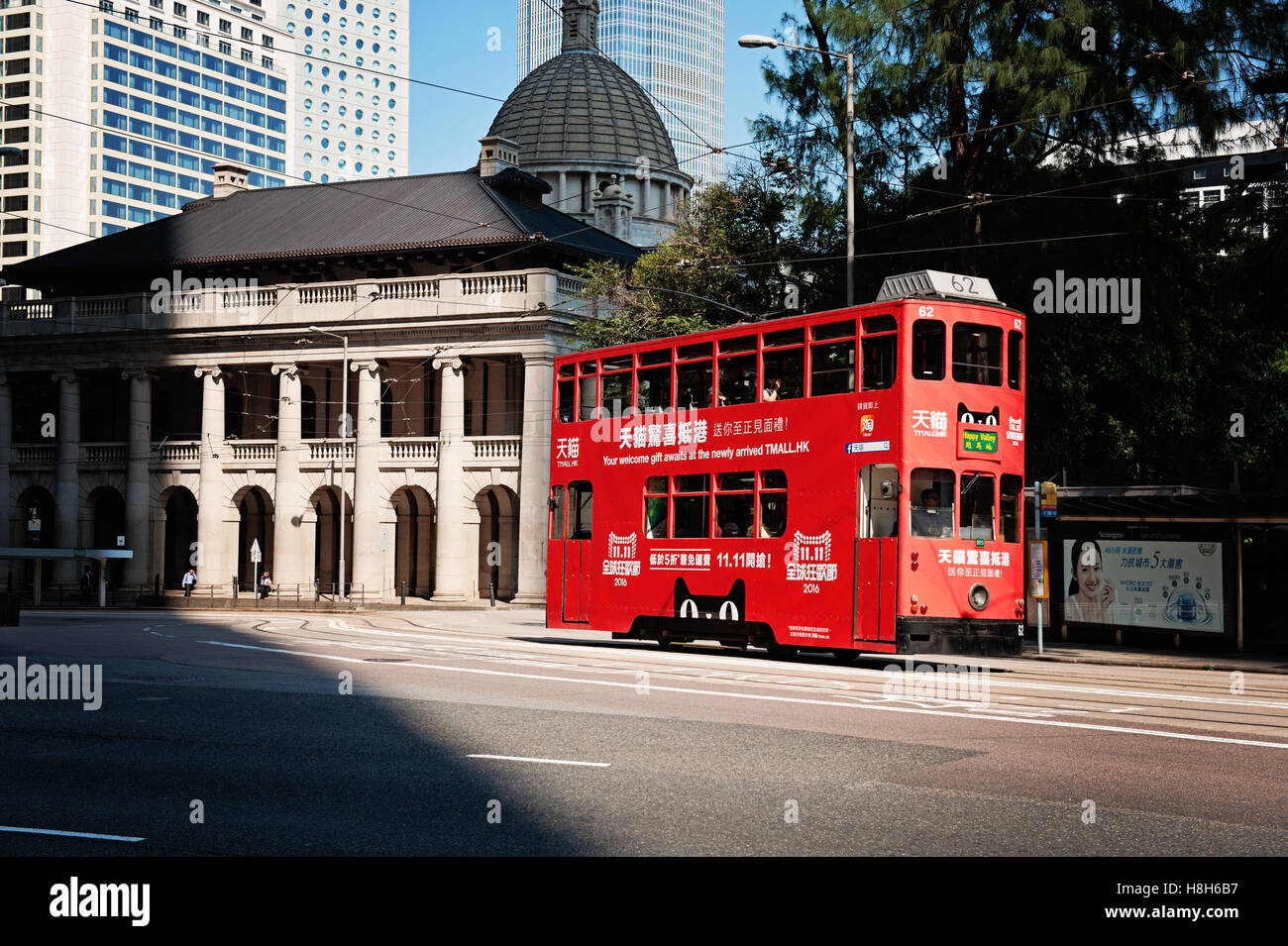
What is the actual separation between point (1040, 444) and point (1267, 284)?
474 inches

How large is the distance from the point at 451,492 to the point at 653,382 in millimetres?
31530

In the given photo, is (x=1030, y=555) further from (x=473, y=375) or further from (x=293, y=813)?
(x=473, y=375)

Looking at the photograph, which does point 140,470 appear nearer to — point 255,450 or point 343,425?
point 255,450

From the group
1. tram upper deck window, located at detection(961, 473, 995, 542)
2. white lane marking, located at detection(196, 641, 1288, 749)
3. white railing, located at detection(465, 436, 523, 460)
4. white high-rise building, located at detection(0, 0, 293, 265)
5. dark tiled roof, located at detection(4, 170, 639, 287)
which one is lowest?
white lane marking, located at detection(196, 641, 1288, 749)

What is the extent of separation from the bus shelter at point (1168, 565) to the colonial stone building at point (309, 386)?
25764 millimetres

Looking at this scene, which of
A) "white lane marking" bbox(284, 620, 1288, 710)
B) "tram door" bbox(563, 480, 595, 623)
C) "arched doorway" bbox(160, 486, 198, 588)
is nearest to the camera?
"white lane marking" bbox(284, 620, 1288, 710)

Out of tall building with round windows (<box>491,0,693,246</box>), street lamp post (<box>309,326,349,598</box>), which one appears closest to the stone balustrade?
street lamp post (<box>309,326,349,598</box>)

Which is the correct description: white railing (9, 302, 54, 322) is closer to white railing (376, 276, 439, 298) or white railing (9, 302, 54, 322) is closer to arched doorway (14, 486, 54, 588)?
arched doorway (14, 486, 54, 588)

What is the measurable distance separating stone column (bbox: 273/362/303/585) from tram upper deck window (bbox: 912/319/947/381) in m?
42.3

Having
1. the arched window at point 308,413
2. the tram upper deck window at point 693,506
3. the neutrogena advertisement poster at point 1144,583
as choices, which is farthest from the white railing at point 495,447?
the tram upper deck window at point 693,506

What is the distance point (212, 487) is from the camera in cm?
6103

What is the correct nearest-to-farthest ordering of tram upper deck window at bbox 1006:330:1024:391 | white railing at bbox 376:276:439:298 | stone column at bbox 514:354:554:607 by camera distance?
tram upper deck window at bbox 1006:330:1024:391 < stone column at bbox 514:354:554:607 < white railing at bbox 376:276:439:298

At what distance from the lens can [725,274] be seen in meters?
43.2

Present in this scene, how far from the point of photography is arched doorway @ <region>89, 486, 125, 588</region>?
215ft
